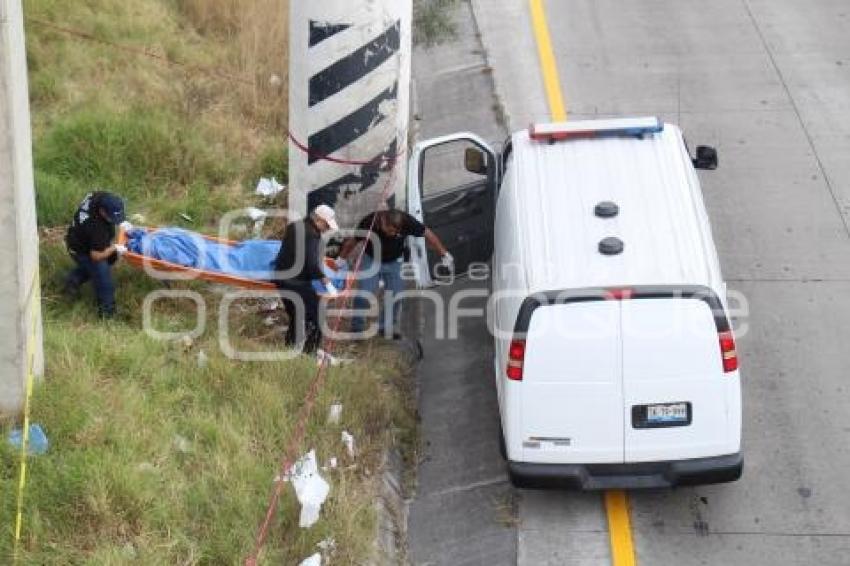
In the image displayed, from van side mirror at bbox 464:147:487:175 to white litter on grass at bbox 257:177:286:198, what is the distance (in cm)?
255

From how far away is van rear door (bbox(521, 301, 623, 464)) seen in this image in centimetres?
822

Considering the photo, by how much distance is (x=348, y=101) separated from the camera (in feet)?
36.3

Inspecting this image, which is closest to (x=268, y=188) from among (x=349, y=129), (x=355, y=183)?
(x=355, y=183)

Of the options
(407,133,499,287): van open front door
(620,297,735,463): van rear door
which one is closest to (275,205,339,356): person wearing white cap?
(407,133,499,287): van open front door

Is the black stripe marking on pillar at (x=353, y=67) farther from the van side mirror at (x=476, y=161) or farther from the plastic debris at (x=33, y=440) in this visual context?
the plastic debris at (x=33, y=440)

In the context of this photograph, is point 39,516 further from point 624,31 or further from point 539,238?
point 624,31

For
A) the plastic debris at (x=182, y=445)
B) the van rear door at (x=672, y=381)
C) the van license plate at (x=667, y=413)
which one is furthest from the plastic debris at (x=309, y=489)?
the van license plate at (x=667, y=413)

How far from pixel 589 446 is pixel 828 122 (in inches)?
285

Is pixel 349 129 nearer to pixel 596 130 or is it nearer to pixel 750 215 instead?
pixel 596 130

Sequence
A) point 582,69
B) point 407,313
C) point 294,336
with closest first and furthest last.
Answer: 1. point 294,336
2. point 407,313
3. point 582,69

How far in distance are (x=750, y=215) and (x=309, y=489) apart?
19.8 ft

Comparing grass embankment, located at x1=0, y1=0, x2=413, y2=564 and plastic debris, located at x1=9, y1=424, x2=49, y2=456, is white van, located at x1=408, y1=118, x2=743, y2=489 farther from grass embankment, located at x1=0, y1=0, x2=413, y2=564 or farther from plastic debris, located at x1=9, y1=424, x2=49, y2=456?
plastic debris, located at x1=9, y1=424, x2=49, y2=456

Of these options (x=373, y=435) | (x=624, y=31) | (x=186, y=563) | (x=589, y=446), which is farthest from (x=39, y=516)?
(x=624, y=31)

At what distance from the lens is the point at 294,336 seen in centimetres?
1059
